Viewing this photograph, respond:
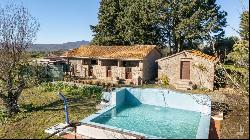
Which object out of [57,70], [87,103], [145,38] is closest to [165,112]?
[87,103]

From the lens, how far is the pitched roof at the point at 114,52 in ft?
104

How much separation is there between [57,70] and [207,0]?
24175mm

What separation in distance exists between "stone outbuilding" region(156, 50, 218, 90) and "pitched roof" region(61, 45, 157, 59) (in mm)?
2971

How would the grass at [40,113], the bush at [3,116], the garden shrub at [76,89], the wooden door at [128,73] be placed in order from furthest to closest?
1. the wooden door at [128,73]
2. the garden shrub at [76,89]
3. the bush at [3,116]
4. the grass at [40,113]

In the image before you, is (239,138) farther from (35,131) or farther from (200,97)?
(35,131)

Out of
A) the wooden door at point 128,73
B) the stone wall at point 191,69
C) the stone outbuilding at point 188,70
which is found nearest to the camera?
the stone wall at point 191,69

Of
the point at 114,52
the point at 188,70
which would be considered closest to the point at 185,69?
the point at 188,70

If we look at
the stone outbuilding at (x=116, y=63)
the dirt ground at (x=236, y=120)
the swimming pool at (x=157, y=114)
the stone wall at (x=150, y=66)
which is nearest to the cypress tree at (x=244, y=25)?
the dirt ground at (x=236, y=120)

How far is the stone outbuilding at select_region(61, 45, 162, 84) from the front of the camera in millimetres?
31188


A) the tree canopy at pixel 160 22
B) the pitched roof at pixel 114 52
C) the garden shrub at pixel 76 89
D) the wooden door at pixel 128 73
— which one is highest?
the tree canopy at pixel 160 22

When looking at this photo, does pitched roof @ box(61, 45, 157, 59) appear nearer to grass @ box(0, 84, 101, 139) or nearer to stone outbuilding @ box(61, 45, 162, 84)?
stone outbuilding @ box(61, 45, 162, 84)

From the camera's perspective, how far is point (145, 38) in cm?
4269

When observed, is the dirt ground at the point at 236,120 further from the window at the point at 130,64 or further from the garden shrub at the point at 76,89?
the window at the point at 130,64

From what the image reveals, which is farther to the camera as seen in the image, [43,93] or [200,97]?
[43,93]
